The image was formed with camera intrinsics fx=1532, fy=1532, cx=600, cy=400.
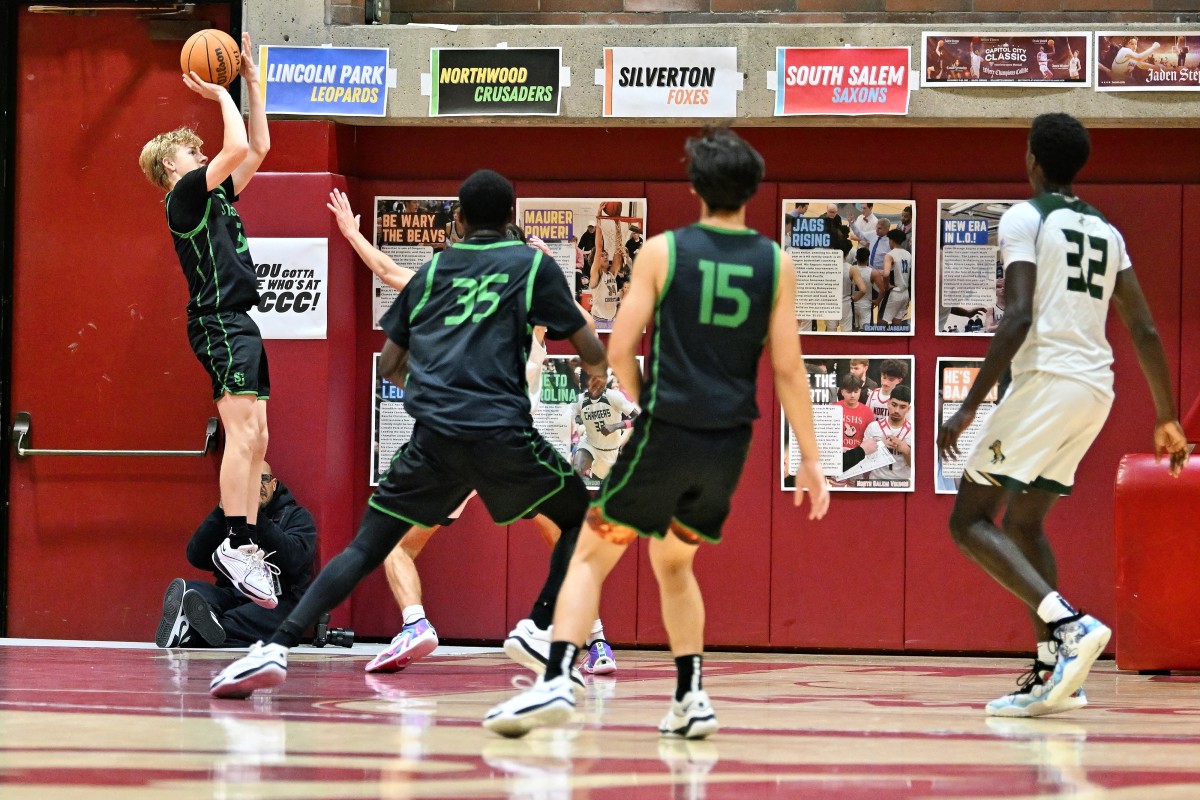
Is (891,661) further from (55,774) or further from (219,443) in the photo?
(55,774)

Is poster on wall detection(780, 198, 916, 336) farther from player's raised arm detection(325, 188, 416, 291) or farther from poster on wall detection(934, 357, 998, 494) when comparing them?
player's raised arm detection(325, 188, 416, 291)

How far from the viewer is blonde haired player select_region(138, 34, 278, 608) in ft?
24.1

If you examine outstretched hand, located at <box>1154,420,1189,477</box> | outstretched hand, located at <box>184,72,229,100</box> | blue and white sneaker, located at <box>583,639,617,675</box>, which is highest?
outstretched hand, located at <box>184,72,229,100</box>

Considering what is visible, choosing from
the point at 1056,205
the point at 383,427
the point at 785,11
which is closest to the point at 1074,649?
the point at 1056,205

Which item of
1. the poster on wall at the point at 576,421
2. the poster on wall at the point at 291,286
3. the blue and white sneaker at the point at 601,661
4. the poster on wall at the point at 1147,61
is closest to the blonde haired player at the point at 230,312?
the poster on wall at the point at 291,286

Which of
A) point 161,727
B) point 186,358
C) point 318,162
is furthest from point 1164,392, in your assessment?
point 186,358

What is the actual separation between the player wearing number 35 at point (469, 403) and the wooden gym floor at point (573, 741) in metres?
0.47

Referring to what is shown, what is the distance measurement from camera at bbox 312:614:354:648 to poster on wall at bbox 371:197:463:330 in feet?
5.48

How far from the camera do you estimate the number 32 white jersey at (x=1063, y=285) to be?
17.6 ft

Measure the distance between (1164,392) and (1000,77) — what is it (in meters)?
2.85

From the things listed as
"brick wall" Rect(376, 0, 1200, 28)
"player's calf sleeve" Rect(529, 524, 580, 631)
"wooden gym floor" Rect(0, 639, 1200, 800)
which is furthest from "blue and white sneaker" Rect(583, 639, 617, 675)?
"brick wall" Rect(376, 0, 1200, 28)

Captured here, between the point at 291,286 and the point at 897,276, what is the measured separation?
3.28 meters

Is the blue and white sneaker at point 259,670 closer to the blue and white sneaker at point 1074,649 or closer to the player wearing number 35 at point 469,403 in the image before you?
the player wearing number 35 at point 469,403

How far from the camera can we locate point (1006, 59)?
7.88m
